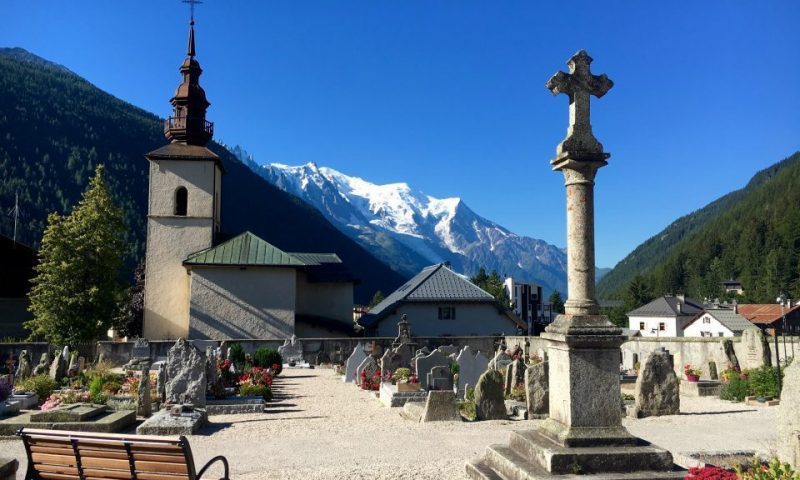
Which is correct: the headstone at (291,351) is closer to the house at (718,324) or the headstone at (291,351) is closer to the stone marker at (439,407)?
the stone marker at (439,407)

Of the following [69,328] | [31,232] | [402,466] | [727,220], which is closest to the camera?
[402,466]

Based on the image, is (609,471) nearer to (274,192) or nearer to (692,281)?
(692,281)

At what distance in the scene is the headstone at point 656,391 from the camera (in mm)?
14008

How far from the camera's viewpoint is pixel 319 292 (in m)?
40.1

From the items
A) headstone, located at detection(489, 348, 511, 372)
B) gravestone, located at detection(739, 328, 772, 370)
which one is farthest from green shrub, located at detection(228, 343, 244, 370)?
gravestone, located at detection(739, 328, 772, 370)

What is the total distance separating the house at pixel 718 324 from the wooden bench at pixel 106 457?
52.8 m

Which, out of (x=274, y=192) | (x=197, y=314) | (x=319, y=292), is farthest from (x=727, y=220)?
(x=197, y=314)

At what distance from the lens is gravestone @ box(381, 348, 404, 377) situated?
20297 millimetres

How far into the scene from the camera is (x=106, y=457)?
6.23 metres

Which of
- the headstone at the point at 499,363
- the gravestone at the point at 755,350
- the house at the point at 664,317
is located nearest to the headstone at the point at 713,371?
the gravestone at the point at 755,350

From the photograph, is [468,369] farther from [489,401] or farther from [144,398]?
[144,398]

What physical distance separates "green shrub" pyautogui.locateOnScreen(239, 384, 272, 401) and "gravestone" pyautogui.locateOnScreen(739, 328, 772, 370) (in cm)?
1428

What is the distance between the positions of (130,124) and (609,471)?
464 ft

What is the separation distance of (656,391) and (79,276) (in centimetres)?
2797
